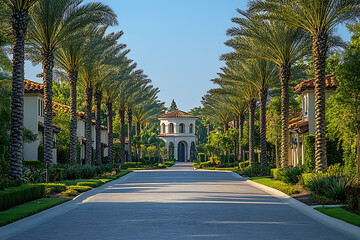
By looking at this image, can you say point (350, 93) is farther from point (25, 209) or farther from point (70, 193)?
point (25, 209)

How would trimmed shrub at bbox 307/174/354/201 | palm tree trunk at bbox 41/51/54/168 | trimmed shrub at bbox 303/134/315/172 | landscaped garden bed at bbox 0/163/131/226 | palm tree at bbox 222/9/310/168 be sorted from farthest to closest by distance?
1. trimmed shrub at bbox 303/134/315/172
2. palm tree at bbox 222/9/310/168
3. palm tree trunk at bbox 41/51/54/168
4. trimmed shrub at bbox 307/174/354/201
5. landscaped garden bed at bbox 0/163/131/226

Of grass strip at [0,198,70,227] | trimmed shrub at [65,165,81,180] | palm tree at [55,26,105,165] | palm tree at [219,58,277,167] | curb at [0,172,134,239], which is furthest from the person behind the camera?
palm tree at [219,58,277,167]

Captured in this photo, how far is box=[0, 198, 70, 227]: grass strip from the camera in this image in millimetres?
14911

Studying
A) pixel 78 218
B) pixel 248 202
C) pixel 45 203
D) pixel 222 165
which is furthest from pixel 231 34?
pixel 222 165

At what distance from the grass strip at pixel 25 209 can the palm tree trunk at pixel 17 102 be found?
12.4 feet

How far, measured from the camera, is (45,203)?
19.5 m

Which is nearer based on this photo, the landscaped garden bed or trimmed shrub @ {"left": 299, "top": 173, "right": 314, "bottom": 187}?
the landscaped garden bed

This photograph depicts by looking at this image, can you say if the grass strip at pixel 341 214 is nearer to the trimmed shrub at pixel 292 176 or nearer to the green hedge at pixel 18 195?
the green hedge at pixel 18 195

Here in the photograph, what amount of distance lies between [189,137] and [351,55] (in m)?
92.7

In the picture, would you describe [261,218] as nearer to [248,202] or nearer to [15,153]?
[248,202]

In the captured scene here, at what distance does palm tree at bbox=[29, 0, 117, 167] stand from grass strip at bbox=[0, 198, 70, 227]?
13014mm

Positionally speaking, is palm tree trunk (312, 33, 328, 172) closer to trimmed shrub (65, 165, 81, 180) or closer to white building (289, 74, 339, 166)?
white building (289, 74, 339, 166)

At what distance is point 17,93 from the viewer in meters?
24.6

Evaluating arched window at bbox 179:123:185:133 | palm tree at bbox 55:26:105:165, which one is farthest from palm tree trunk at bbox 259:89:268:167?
arched window at bbox 179:123:185:133
